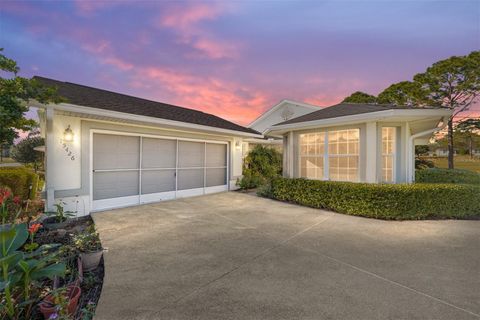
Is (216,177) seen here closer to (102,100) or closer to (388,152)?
Result: (102,100)

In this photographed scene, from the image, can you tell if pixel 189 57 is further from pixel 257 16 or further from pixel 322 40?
pixel 322 40

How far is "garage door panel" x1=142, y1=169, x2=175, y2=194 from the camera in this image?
25.5 feet

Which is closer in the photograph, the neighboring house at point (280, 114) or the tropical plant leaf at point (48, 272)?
the tropical plant leaf at point (48, 272)

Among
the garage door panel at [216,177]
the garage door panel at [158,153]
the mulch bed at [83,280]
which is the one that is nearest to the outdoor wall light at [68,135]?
the garage door panel at [158,153]

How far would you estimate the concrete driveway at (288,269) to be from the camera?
2346 mm

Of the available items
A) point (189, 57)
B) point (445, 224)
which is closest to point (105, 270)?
point (445, 224)

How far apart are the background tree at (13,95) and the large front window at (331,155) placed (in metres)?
7.91

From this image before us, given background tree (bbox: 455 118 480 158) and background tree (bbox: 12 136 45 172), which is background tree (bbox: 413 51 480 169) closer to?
background tree (bbox: 455 118 480 158)

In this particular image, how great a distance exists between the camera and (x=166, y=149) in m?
8.34

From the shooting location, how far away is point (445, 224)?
220 inches

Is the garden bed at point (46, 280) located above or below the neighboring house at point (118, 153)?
below

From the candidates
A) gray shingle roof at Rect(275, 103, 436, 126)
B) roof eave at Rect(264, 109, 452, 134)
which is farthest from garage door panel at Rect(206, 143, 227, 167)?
roof eave at Rect(264, 109, 452, 134)

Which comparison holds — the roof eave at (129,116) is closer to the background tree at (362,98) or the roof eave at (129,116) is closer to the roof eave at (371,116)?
the roof eave at (371,116)

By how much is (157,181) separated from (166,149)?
127 centimetres
